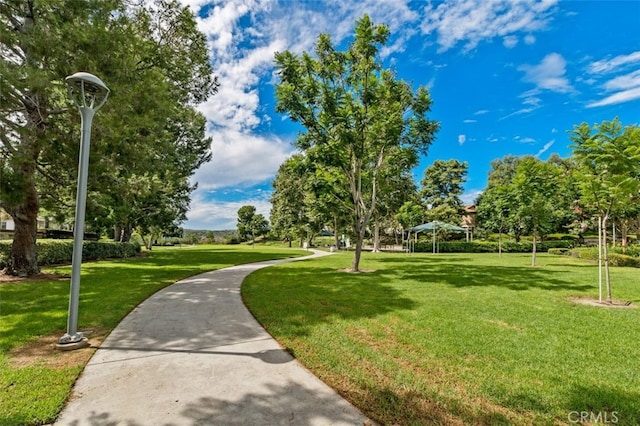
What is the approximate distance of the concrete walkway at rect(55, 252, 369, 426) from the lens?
2.51m

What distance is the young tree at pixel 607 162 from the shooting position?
6.75 meters

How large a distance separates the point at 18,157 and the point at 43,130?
1.07 metres

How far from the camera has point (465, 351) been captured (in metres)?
3.98

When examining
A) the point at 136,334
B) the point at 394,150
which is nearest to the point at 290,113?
the point at 394,150

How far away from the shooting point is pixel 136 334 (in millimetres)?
4617

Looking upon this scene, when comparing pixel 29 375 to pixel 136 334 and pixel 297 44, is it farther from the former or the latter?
pixel 297 44

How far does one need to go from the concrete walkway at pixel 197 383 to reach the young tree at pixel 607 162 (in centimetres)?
779

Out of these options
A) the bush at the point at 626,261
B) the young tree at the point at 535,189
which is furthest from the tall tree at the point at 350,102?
the bush at the point at 626,261

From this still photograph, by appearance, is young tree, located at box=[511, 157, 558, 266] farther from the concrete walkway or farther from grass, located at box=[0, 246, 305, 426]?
grass, located at box=[0, 246, 305, 426]

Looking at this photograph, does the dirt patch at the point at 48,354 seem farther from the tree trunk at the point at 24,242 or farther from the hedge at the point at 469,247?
the hedge at the point at 469,247

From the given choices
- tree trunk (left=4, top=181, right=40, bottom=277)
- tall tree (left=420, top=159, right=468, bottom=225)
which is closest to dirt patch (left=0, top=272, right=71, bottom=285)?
tree trunk (left=4, top=181, right=40, bottom=277)
